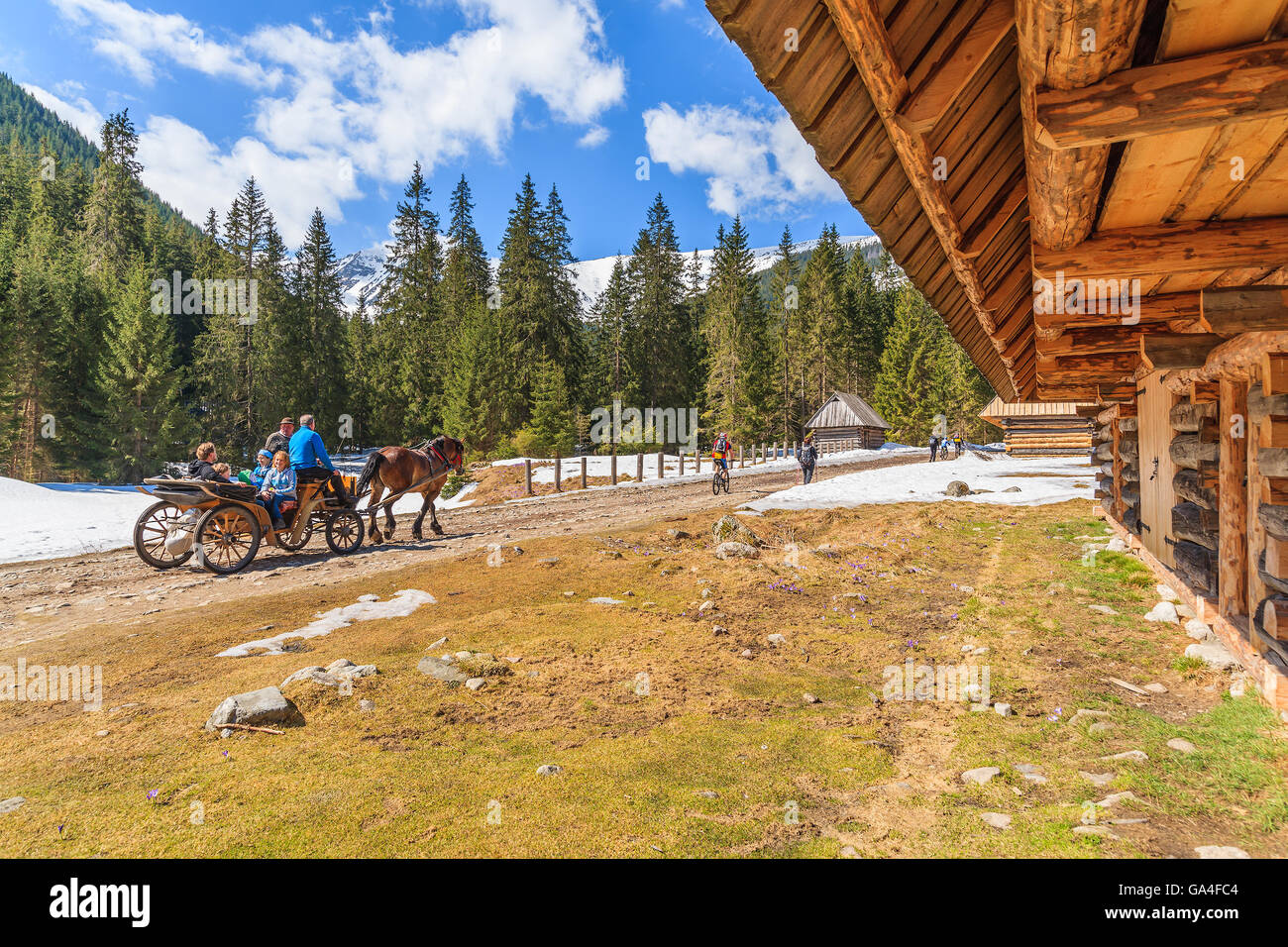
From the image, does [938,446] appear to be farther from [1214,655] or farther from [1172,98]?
[1172,98]

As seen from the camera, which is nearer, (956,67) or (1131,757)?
(956,67)

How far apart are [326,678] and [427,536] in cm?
862

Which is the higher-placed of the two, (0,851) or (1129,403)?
(1129,403)

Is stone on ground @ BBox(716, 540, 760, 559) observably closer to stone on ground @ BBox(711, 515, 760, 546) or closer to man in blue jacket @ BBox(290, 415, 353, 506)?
stone on ground @ BBox(711, 515, 760, 546)

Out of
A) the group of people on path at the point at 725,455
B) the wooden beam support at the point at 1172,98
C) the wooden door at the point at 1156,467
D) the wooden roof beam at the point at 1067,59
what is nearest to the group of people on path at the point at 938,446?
the group of people on path at the point at 725,455

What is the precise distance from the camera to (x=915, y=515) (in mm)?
14820

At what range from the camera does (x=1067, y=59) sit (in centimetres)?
190

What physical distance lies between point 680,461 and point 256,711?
3064 cm

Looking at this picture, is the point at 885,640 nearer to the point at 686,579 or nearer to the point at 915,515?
A: the point at 686,579

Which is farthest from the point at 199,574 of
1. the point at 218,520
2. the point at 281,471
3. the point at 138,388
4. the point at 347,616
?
the point at 138,388

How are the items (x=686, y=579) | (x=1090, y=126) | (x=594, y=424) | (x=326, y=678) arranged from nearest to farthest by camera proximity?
(x=1090, y=126), (x=326, y=678), (x=686, y=579), (x=594, y=424)

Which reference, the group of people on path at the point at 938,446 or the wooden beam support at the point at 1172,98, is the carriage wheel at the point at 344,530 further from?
the group of people on path at the point at 938,446

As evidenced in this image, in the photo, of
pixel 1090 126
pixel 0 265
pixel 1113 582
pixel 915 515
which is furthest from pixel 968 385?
pixel 0 265

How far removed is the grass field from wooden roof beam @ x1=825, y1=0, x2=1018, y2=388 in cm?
332
